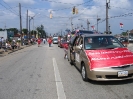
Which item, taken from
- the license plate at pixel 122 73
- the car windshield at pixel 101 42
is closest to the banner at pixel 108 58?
the license plate at pixel 122 73

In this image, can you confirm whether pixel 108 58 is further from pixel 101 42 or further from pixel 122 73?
pixel 101 42

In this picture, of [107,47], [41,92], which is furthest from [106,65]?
[41,92]

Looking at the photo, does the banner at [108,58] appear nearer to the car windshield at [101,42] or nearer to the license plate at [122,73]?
the license plate at [122,73]

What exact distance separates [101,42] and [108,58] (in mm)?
1659

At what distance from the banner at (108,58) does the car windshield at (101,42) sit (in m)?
0.66

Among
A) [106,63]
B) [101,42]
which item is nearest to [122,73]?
[106,63]

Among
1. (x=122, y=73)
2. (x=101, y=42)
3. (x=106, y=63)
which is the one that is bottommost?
(x=122, y=73)

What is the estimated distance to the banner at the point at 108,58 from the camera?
20.8 feet

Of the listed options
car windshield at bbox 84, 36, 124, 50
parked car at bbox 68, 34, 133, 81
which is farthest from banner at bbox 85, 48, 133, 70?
car windshield at bbox 84, 36, 124, 50

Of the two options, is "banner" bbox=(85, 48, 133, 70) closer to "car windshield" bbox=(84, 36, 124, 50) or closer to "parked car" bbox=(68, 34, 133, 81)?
"parked car" bbox=(68, 34, 133, 81)

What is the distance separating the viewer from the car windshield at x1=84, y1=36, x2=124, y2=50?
25.7 feet

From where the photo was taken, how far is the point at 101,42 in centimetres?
810

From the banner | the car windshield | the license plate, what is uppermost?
the car windshield

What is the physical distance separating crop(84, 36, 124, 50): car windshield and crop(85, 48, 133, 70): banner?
66 cm
